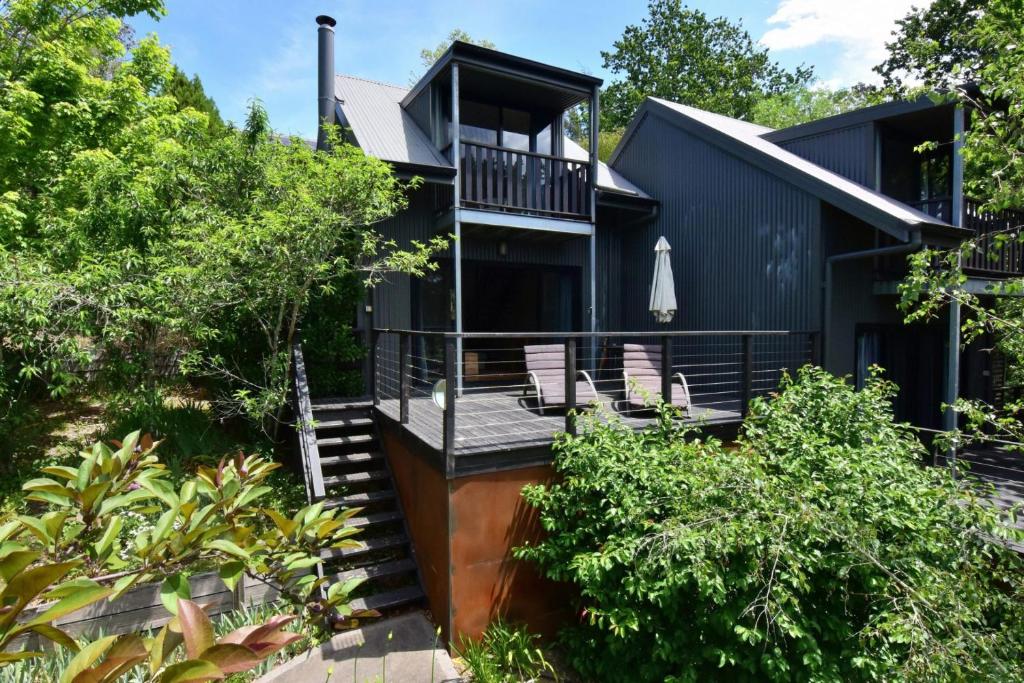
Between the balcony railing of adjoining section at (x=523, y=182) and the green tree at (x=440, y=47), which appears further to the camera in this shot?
the green tree at (x=440, y=47)

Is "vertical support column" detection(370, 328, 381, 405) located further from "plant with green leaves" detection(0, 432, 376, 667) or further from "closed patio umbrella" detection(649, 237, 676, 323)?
"closed patio umbrella" detection(649, 237, 676, 323)

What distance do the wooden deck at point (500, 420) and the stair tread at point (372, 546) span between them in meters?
1.02

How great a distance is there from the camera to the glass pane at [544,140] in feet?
30.2

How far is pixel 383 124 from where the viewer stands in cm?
854

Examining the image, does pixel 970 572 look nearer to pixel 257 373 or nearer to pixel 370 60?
pixel 257 373

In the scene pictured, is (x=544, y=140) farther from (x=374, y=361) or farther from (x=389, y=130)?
(x=374, y=361)

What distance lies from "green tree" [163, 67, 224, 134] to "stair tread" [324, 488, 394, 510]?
52.0 ft

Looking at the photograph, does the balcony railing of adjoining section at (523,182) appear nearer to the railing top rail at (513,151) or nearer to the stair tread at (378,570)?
the railing top rail at (513,151)

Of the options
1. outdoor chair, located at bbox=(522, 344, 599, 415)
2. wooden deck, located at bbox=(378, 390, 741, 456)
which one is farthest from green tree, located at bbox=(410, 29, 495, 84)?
wooden deck, located at bbox=(378, 390, 741, 456)

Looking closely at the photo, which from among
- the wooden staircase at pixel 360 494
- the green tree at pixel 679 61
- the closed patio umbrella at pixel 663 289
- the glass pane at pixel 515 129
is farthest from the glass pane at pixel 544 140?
the green tree at pixel 679 61

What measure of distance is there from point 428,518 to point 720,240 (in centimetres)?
607

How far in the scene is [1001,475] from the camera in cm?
712

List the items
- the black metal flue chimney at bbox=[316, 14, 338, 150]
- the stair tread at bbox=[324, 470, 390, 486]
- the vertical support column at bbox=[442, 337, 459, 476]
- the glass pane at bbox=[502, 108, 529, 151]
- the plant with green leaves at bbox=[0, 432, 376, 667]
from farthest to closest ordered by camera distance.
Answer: the glass pane at bbox=[502, 108, 529, 151]
the black metal flue chimney at bbox=[316, 14, 338, 150]
the stair tread at bbox=[324, 470, 390, 486]
the vertical support column at bbox=[442, 337, 459, 476]
the plant with green leaves at bbox=[0, 432, 376, 667]

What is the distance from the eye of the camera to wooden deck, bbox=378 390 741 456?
447 centimetres
